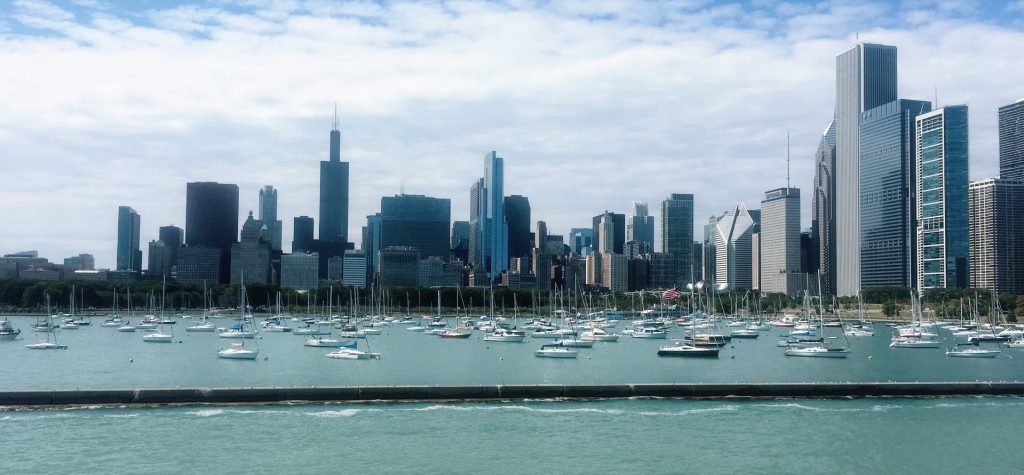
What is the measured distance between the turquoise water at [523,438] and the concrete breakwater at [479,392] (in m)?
1.34

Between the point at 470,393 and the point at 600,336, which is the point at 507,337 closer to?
the point at 600,336

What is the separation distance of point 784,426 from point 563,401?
44.8 ft

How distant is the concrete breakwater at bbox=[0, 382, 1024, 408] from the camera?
5653cm

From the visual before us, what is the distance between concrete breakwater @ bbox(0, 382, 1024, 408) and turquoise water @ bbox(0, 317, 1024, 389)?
40.7 feet

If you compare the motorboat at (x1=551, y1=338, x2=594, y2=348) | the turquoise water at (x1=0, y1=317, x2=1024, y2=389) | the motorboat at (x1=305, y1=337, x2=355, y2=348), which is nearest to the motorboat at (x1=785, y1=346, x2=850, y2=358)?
the turquoise water at (x1=0, y1=317, x2=1024, y2=389)

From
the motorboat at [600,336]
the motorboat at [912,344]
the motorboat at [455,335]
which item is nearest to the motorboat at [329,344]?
the motorboat at [455,335]

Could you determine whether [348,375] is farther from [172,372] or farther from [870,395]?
[870,395]

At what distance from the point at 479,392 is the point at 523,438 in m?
11.4

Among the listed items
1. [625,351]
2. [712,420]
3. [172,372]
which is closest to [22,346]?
[172,372]

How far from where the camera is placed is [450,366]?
297 ft

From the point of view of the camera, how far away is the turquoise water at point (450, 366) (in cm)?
7681

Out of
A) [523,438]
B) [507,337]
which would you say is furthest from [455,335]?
[523,438]

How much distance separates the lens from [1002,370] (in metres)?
91.4

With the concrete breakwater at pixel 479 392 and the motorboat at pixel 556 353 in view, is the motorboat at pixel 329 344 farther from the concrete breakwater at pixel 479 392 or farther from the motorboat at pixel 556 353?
the concrete breakwater at pixel 479 392
